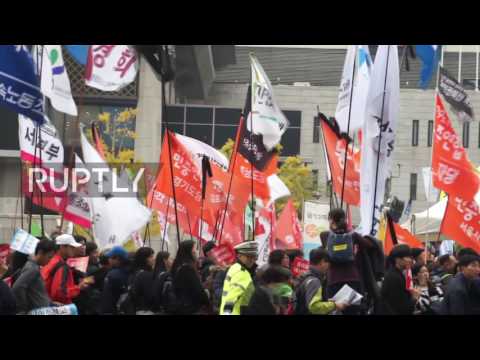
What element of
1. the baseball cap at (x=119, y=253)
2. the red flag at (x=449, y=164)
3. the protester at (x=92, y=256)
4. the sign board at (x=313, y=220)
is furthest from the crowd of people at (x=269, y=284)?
the sign board at (x=313, y=220)

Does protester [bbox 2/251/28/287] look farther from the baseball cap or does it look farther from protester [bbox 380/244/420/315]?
protester [bbox 380/244/420/315]

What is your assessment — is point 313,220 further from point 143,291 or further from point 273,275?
point 273,275

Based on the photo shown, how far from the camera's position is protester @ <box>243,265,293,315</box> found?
8617 millimetres

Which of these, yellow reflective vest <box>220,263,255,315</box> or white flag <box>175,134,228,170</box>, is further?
white flag <box>175,134,228,170</box>

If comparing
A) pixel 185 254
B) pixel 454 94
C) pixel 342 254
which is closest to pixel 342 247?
pixel 342 254

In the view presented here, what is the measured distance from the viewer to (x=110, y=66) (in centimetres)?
1692

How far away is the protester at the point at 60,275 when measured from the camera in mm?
10859

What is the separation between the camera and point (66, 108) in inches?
688

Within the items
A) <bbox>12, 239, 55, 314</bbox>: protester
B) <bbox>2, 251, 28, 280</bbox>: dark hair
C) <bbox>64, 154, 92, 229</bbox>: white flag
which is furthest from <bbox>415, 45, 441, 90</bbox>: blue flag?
<bbox>64, 154, 92, 229</bbox>: white flag

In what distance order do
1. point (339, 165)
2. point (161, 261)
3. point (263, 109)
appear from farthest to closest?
1. point (263, 109)
2. point (339, 165)
3. point (161, 261)

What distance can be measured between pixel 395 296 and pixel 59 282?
343 centimetres

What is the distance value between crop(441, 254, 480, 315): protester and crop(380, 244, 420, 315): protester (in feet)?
1.24

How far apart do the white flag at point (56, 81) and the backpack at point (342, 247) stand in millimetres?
8606
